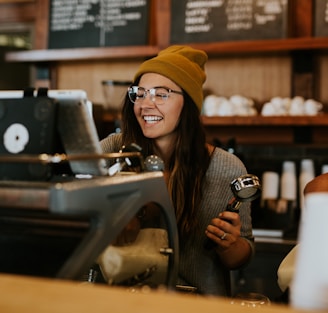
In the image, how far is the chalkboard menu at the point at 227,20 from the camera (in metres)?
3.15

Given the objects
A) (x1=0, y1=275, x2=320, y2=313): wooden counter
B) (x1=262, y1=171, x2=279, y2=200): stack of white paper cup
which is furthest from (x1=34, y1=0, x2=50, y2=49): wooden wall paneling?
(x1=0, y1=275, x2=320, y2=313): wooden counter

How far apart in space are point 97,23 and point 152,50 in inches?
18.6

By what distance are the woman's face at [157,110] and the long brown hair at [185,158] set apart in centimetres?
5

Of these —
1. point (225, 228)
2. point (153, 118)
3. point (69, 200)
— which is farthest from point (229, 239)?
point (69, 200)

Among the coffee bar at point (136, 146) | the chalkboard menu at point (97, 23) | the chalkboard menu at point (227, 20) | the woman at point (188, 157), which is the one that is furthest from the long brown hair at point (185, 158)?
the chalkboard menu at point (97, 23)

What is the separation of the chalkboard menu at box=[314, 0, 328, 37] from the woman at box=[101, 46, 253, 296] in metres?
1.53

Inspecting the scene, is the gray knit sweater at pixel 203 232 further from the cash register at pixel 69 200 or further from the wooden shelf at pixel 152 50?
the wooden shelf at pixel 152 50

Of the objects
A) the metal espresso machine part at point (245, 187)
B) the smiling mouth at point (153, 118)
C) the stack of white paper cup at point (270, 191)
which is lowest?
the stack of white paper cup at point (270, 191)

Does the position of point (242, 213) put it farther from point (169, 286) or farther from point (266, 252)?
point (266, 252)

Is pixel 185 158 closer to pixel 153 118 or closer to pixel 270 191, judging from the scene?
pixel 153 118

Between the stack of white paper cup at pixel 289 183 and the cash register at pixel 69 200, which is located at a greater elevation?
the cash register at pixel 69 200

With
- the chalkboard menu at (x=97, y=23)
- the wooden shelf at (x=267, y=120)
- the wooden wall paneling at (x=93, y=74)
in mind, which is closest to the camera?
the wooden shelf at (x=267, y=120)

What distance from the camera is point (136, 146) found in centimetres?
115

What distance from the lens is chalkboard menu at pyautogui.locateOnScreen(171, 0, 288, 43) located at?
10.3 ft
